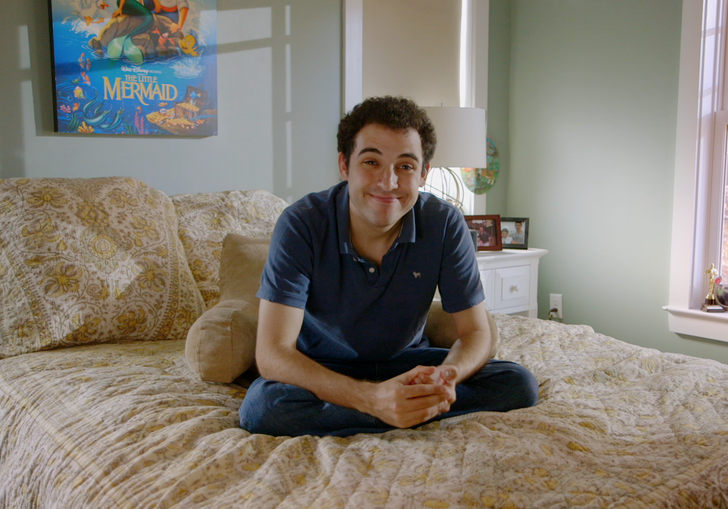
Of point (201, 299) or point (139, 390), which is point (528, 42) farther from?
point (139, 390)

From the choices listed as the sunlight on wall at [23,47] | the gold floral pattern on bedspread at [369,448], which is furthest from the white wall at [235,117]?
the gold floral pattern on bedspread at [369,448]

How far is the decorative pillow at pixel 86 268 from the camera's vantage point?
171 centimetres

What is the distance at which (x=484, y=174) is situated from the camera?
3.47m

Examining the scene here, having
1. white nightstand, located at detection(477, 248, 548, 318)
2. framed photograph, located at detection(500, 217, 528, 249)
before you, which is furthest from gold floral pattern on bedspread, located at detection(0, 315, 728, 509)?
framed photograph, located at detection(500, 217, 528, 249)

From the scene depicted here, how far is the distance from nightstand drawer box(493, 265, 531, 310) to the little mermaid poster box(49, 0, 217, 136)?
4.85 feet

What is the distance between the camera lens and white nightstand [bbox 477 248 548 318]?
2926 millimetres

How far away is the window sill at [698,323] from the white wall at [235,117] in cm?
165

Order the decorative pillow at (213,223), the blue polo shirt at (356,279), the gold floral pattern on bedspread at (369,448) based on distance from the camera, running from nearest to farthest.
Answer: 1. the gold floral pattern on bedspread at (369,448)
2. the blue polo shirt at (356,279)
3. the decorative pillow at (213,223)

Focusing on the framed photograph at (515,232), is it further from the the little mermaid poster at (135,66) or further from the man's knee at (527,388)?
the man's knee at (527,388)

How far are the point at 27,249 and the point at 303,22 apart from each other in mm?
1532

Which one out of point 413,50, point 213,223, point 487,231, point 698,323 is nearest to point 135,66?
point 213,223

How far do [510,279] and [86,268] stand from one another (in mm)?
1952

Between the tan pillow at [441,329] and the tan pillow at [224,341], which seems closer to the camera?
the tan pillow at [224,341]

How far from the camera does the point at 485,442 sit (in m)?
1.06
